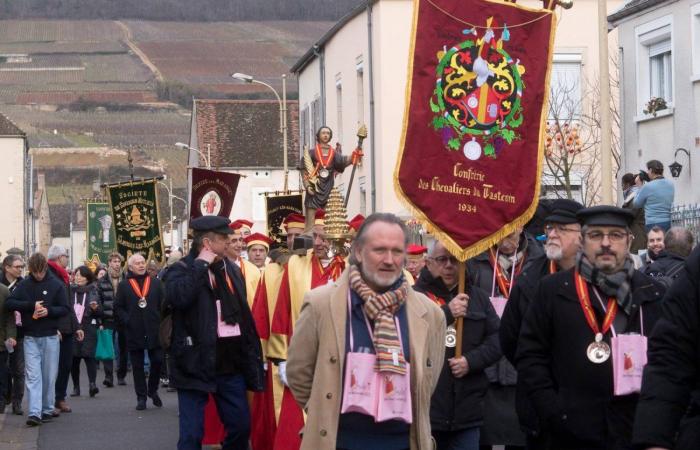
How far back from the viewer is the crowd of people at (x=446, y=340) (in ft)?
21.1

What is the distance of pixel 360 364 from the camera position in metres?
6.49

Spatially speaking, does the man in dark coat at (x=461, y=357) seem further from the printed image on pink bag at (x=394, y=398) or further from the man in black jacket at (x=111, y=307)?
the man in black jacket at (x=111, y=307)

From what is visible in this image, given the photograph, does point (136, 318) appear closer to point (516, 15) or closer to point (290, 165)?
point (516, 15)

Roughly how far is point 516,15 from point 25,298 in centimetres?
865

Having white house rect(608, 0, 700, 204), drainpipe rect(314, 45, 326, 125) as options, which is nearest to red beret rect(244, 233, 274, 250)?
white house rect(608, 0, 700, 204)

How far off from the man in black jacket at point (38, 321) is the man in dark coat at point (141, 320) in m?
2.08

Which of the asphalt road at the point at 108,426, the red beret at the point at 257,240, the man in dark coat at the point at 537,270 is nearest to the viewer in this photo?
the man in dark coat at the point at 537,270

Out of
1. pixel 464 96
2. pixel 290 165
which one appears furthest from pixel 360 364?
pixel 290 165

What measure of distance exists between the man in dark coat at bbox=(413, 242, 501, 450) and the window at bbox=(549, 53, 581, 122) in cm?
2533

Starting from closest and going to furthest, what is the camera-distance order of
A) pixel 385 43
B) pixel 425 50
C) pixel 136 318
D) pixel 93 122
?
pixel 425 50 → pixel 136 318 → pixel 385 43 → pixel 93 122

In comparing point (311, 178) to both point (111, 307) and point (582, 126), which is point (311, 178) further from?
point (582, 126)

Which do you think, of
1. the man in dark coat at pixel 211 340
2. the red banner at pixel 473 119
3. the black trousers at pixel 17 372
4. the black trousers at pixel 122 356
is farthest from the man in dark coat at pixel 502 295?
the black trousers at pixel 122 356

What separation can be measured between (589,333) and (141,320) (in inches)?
511

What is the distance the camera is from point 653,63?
2664cm
